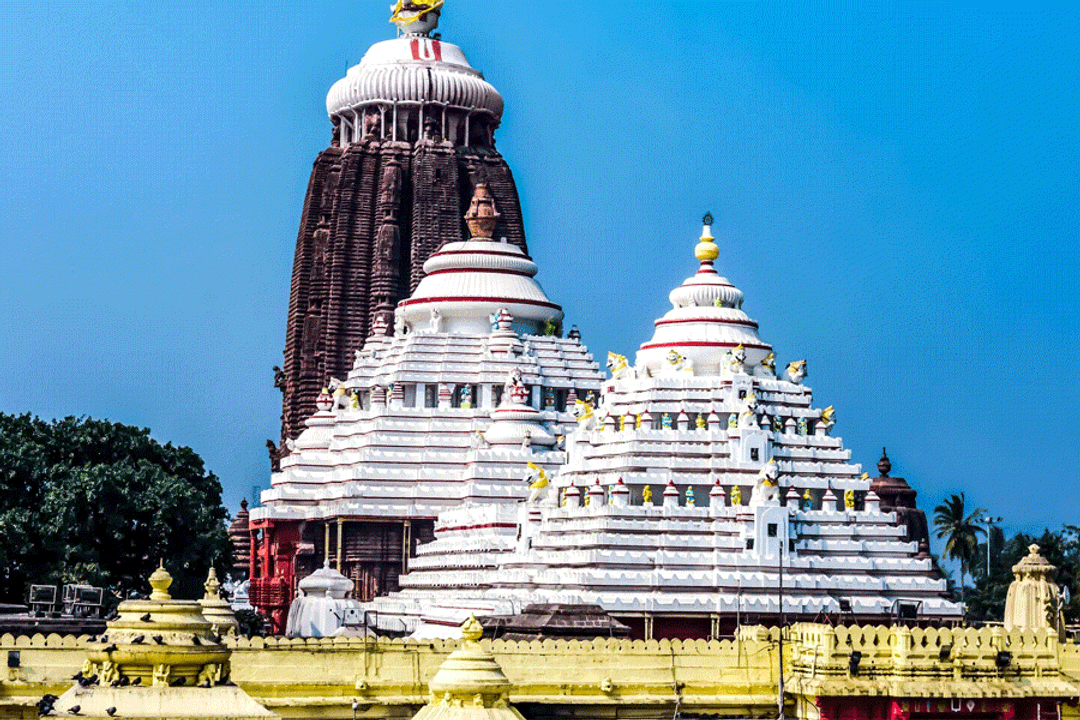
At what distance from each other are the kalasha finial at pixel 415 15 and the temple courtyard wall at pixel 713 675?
62864 mm

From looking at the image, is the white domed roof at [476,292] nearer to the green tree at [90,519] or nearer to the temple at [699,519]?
the temple at [699,519]

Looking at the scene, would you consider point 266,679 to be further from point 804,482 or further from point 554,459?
point 554,459

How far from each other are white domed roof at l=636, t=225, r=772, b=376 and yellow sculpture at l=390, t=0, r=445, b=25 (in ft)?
120

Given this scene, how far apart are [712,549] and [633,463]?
380cm

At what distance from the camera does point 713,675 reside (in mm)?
41531

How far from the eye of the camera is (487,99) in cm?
9844

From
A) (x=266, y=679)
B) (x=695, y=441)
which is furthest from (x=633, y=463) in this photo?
(x=266, y=679)

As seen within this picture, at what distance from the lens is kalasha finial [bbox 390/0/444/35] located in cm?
10125

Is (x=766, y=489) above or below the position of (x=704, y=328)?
below

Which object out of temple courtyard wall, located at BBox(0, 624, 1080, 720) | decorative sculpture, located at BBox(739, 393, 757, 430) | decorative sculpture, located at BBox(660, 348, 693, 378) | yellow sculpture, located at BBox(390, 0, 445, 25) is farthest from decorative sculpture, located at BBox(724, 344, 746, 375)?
yellow sculpture, located at BBox(390, 0, 445, 25)

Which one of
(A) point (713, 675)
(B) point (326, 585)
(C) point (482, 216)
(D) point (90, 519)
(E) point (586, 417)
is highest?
(C) point (482, 216)

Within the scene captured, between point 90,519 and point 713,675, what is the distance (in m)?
27.2

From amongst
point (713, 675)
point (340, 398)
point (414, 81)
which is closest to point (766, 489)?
point (713, 675)

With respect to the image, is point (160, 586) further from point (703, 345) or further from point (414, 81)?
point (414, 81)
